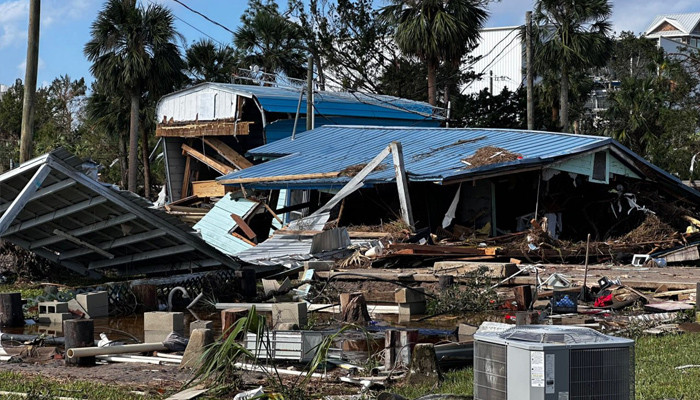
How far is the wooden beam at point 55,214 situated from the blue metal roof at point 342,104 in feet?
47.8

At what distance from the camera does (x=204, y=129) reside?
111 ft

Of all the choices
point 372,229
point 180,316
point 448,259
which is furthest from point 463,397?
point 372,229

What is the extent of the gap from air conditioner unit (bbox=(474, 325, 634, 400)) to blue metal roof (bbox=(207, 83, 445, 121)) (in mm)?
26106

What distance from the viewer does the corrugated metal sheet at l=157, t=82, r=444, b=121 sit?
31.9 metres

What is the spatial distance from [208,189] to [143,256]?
15.9m

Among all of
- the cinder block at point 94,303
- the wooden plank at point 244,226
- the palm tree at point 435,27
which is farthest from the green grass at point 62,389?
the palm tree at point 435,27

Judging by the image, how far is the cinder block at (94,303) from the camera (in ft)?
46.4

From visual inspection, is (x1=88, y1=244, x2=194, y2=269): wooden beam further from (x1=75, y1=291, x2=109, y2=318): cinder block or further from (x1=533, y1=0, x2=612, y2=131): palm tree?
(x1=533, y1=0, x2=612, y2=131): palm tree

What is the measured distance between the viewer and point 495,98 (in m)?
43.2

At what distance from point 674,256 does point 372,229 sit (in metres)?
6.99

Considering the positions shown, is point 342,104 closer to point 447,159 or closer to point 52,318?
point 447,159

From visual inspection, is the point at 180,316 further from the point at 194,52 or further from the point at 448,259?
the point at 194,52

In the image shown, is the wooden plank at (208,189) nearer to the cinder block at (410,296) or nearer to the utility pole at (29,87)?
the utility pole at (29,87)

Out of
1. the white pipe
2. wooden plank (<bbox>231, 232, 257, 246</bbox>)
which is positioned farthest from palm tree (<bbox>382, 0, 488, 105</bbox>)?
the white pipe
